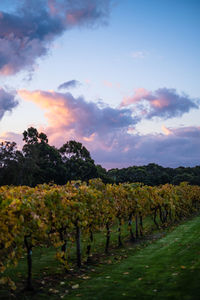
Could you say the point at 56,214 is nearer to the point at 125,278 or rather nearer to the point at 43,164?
the point at 125,278

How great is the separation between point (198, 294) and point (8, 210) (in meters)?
4.56

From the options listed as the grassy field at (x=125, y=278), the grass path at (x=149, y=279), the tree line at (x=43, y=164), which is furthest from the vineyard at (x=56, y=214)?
the tree line at (x=43, y=164)

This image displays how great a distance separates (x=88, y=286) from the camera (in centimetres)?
757

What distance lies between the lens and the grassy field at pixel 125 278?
6.50m

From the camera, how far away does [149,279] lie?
7621 mm

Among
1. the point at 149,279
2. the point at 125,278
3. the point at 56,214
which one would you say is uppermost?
the point at 56,214

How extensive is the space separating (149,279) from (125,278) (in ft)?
2.59

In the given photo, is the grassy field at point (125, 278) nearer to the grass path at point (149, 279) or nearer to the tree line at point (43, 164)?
the grass path at point (149, 279)

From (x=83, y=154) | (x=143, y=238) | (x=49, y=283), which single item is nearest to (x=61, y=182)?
(x=83, y=154)

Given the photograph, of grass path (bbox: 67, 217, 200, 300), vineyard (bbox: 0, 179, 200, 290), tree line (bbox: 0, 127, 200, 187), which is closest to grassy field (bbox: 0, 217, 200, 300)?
grass path (bbox: 67, 217, 200, 300)

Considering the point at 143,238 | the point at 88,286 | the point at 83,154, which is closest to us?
the point at 88,286

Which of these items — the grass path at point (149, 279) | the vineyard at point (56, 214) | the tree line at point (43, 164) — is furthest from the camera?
the tree line at point (43, 164)

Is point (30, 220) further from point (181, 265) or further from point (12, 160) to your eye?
point (12, 160)

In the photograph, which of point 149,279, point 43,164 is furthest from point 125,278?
point 43,164
